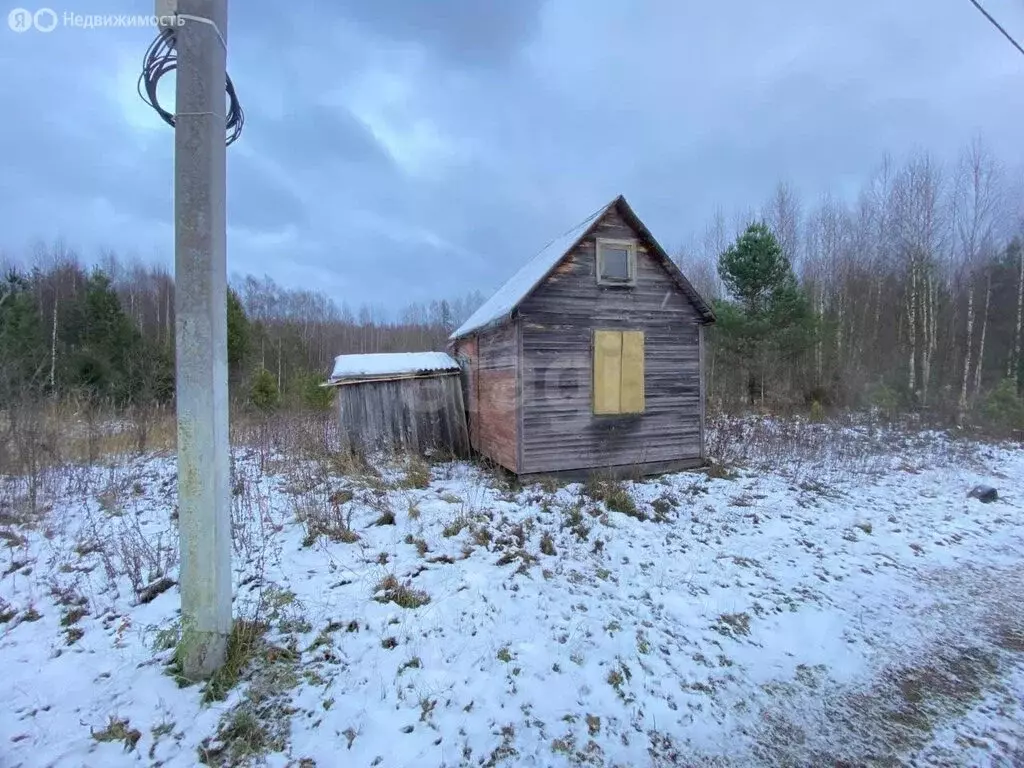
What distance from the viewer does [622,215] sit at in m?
9.59

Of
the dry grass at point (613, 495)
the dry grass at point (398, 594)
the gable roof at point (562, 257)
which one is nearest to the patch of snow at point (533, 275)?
the gable roof at point (562, 257)

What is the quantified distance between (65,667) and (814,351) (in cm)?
2498

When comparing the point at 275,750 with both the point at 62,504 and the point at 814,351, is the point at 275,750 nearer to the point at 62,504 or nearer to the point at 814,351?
the point at 62,504

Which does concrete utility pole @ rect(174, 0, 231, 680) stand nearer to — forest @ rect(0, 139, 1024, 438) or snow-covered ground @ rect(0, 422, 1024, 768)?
snow-covered ground @ rect(0, 422, 1024, 768)

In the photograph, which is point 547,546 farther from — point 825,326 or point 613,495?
point 825,326

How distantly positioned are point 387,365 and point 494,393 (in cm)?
313

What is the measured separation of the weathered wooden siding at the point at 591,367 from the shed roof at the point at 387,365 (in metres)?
3.67

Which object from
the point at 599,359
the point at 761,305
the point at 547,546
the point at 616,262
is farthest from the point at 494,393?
the point at 761,305

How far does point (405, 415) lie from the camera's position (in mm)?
11234

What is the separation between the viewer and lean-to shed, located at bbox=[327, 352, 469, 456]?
10.8 m

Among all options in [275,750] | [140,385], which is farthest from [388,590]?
[140,385]

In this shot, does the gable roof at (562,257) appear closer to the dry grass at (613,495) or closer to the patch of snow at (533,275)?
the patch of snow at (533,275)

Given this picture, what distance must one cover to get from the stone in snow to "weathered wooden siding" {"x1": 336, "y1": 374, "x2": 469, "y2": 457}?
1035 centimetres

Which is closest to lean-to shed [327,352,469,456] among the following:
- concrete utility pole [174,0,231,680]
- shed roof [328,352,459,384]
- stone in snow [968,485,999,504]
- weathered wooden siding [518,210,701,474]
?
shed roof [328,352,459,384]
